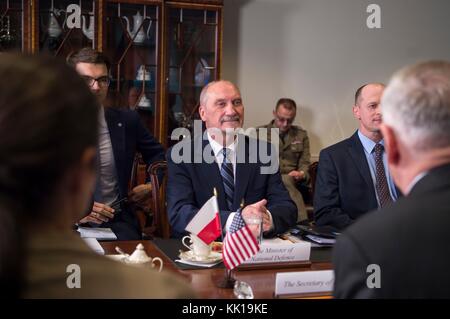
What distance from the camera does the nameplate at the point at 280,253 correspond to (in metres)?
1.99

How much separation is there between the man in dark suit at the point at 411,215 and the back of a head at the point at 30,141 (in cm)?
60

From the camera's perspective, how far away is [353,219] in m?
2.94

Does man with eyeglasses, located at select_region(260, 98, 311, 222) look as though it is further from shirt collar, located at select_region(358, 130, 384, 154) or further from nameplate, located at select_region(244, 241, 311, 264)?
nameplate, located at select_region(244, 241, 311, 264)

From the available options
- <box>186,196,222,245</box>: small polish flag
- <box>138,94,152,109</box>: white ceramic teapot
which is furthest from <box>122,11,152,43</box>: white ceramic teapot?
<box>186,196,222,245</box>: small polish flag

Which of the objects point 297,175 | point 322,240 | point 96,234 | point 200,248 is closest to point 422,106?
point 200,248

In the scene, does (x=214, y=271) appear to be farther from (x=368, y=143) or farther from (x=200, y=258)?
(x=368, y=143)

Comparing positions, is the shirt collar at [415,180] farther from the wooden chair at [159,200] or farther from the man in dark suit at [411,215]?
the wooden chair at [159,200]

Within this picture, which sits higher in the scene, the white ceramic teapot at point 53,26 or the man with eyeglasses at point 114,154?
the white ceramic teapot at point 53,26

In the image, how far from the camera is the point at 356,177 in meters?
2.98

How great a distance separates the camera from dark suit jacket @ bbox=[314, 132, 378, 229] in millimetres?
2957

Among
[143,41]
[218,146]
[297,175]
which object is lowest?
[297,175]

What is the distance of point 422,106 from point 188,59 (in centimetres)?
448

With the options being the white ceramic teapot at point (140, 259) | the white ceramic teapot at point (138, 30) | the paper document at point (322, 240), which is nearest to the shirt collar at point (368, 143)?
the paper document at point (322, 240)

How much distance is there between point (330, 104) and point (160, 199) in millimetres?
4122
